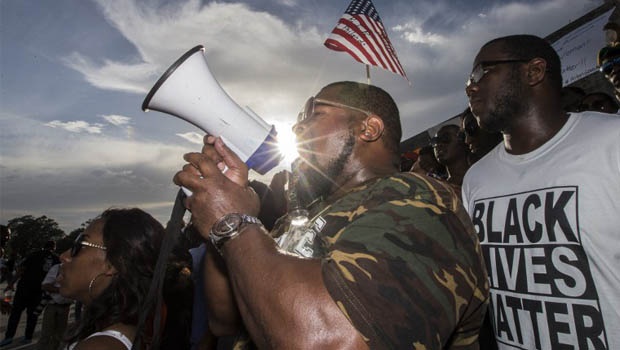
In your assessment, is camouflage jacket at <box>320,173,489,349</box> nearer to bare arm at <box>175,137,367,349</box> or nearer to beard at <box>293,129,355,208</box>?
bare arm at <box>175,137,367,349</box>

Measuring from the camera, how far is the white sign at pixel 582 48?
21.3 feet

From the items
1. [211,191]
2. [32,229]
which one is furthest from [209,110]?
[32,229]

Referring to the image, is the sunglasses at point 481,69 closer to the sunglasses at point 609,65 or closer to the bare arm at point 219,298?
the sunglasses at point 609,65

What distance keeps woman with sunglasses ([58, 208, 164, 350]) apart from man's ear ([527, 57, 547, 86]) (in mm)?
2582

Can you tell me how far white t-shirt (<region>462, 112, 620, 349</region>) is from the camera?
1.61 meters

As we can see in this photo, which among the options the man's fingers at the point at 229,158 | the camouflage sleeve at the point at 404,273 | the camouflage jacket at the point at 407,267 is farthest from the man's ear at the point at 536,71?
the man's fingers at the point at 229,158

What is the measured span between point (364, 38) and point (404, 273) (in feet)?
14.6

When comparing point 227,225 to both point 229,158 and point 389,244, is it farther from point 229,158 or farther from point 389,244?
point 389,244

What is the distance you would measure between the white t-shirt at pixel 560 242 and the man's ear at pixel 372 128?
789mm

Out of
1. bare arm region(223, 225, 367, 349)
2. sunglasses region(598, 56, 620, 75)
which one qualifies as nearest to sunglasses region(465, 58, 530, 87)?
sunglasses region(598, 56, 620, 75)

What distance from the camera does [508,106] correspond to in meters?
2.18

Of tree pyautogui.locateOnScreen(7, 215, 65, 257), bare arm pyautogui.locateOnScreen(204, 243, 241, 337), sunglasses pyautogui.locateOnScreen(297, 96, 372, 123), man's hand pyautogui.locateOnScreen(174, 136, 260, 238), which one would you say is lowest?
tree pyautogui.locateOnScreen(7, 215, 65, 257)

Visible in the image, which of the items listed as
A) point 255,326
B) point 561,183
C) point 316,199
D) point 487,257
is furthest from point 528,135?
point 255,326

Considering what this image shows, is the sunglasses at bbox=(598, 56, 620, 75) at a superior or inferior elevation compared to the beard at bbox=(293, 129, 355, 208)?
superior
